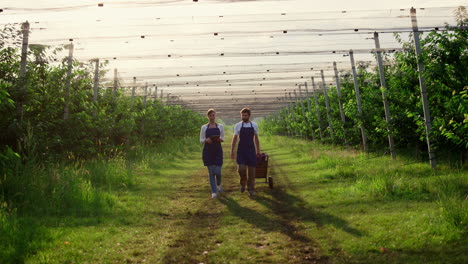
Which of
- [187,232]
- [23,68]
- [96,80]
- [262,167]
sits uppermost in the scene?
[96,80]

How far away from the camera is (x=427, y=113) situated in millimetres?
10297

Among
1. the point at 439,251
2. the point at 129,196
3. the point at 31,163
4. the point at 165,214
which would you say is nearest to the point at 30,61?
the point at 31,163

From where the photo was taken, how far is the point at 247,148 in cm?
922

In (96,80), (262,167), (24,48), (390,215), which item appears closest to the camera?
(390,215)

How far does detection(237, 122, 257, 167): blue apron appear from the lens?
922 centimetres

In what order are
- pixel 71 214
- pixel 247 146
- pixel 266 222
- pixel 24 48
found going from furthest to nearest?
pixel 24 48
pixel 247 146
pixel 71 214
pixel 266 222

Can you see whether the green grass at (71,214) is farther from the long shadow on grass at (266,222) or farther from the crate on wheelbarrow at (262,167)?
the crate on wheelbarrow at (262,167)

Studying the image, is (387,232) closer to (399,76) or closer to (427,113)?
(427,113)

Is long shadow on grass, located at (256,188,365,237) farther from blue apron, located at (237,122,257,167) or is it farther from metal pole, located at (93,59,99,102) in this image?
metal pole, located at (93,59,99,102)

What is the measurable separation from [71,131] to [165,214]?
466cm

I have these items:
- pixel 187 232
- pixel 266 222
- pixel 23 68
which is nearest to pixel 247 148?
pixel 266 222

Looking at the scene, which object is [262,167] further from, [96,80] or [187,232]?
[96,80]

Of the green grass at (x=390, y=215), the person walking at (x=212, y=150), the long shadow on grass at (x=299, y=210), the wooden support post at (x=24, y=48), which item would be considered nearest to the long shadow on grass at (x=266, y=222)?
the green grass at (x=390, y=215)

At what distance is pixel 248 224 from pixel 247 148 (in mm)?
2750
